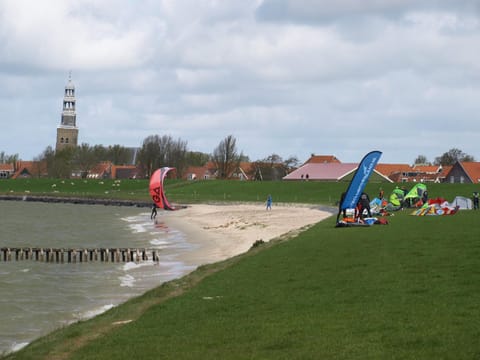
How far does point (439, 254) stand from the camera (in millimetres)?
20906

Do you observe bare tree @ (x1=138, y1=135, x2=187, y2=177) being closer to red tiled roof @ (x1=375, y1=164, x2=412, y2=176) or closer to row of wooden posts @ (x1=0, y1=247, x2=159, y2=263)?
red tiled roof @ (x1=375, y1=164, x2=412, y2=176)

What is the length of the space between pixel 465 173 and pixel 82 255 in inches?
3753

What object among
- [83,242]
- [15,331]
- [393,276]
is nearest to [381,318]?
[393,276]

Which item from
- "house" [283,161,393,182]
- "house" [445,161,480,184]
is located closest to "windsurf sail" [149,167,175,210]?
"house" [445,161,480,184]

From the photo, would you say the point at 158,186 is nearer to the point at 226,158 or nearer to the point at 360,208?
the point at 360,208

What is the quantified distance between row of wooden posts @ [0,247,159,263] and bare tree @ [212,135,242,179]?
129202mm

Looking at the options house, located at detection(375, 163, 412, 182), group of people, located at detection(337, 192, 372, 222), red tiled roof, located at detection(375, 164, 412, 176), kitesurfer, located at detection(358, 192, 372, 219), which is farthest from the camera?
red tiled roof, located at detection(375, 164, 412, 176)

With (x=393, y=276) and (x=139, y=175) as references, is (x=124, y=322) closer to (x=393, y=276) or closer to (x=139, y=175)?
(x=393, y=276)

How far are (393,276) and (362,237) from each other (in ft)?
34.4

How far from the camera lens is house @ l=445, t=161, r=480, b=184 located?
123125 mm

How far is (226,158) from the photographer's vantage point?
172500 mm

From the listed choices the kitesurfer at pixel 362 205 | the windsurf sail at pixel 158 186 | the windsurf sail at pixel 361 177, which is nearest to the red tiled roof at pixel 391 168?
the windsurf sail at pixel 158 186

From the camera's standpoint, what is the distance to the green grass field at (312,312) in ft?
38.7

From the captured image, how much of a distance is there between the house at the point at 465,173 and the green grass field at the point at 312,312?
332 ft
